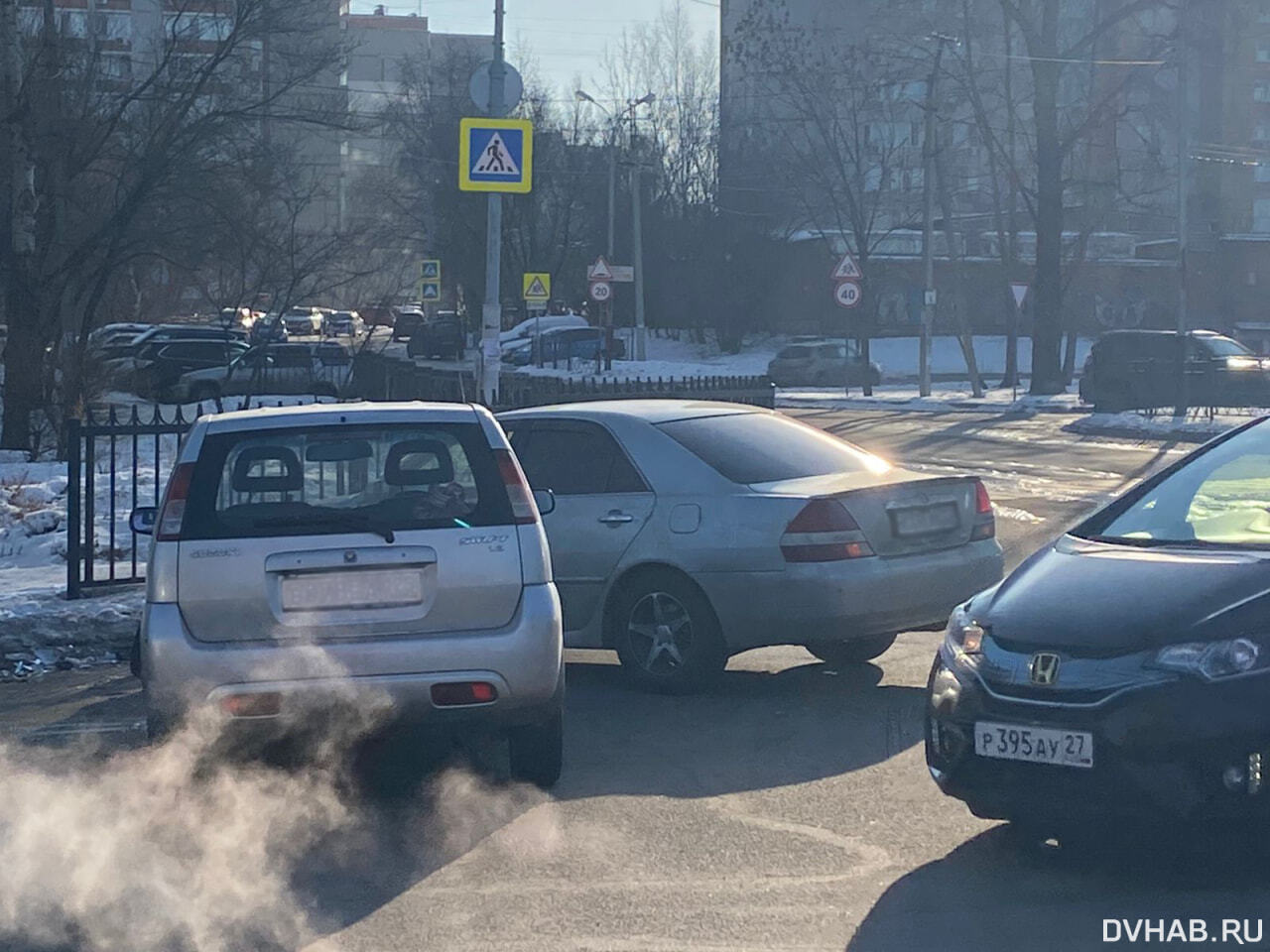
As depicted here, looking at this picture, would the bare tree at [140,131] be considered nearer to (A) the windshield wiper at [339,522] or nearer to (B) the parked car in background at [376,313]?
(B) the parked car in background at [376,313]

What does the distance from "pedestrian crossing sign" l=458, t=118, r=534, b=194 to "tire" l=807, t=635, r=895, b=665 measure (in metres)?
8.74

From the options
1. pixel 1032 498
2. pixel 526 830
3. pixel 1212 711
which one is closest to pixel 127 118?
pixel 1032 498

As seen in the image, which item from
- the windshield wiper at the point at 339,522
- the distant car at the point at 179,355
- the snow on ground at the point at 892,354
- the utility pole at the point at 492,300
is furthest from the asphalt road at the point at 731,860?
the snow on ground at the point at 892,354

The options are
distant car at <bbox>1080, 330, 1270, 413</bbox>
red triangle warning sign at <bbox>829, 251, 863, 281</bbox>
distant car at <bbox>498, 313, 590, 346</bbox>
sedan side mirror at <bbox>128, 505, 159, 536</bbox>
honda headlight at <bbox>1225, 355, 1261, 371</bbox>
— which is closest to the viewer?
sedan side mirror at <bbox>128, 505, 159, 536</bbox>

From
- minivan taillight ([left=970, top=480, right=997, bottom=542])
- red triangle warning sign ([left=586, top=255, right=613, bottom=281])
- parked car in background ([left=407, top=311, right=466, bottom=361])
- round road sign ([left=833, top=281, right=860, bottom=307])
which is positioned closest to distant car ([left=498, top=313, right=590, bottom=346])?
parked car in background ([left=407, top=311, right=466, bottom=361])

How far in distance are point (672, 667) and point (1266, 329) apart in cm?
6507

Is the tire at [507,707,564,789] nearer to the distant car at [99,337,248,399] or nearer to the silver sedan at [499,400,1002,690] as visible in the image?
the silver sedan at [499,400,1002,690]

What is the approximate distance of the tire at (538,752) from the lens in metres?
6.29

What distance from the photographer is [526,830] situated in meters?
5.86

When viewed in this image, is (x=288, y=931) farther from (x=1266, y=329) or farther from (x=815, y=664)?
(x=1266, y=329)

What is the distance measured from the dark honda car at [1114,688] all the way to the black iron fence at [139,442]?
5703mm

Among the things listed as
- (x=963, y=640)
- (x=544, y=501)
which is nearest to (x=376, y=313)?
(x=544, y=501)

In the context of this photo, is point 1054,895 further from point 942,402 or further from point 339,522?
point 942,402

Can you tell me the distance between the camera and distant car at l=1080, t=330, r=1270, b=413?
33.3m
